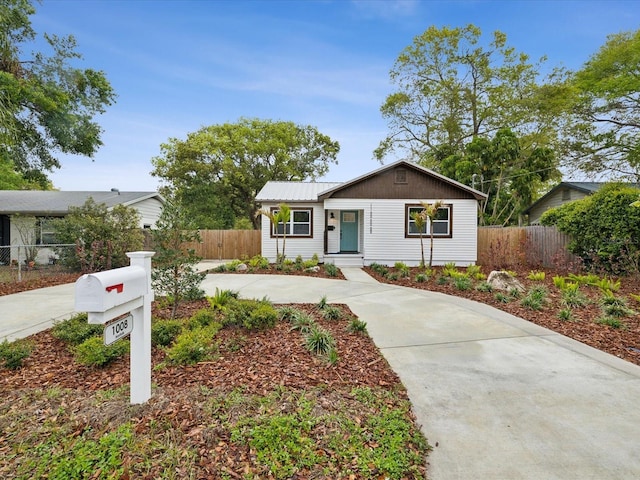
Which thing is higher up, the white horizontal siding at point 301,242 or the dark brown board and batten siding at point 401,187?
→ the dark brown board and batten siding at point 401,187

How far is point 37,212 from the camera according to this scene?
13.8 m

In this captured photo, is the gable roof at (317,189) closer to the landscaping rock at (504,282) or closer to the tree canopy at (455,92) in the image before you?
the landscaping rock at (504,282)

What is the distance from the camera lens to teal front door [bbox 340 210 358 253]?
1449 centimetres

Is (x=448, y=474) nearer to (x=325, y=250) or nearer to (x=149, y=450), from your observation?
(x=149, y=450)

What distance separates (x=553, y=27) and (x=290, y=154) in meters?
17.6

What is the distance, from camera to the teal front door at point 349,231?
1449 cm

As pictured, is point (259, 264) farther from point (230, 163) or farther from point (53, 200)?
point (230, 163)

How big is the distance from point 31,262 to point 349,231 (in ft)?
37.5

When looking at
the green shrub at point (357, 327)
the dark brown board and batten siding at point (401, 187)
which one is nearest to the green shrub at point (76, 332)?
the green shrub at point (357, 327)

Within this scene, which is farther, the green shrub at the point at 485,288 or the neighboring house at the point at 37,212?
the neighboring house at the point at 37,212

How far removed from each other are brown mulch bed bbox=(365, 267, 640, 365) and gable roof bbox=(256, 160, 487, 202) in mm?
5552

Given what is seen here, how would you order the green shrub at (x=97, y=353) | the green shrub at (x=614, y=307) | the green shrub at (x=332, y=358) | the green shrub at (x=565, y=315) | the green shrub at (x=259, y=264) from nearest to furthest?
the green shrub at (x=97, y=353) < the green shrub at (x=332, y=358) < the green shrub at (x=565, y=315) < the green shrub at (x=614, y=307) < the green shrub at (x=259, y=264)

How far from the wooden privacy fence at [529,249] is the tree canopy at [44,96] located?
1641 centimetres

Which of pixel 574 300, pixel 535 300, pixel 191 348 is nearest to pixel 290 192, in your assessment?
pixel 535 300
